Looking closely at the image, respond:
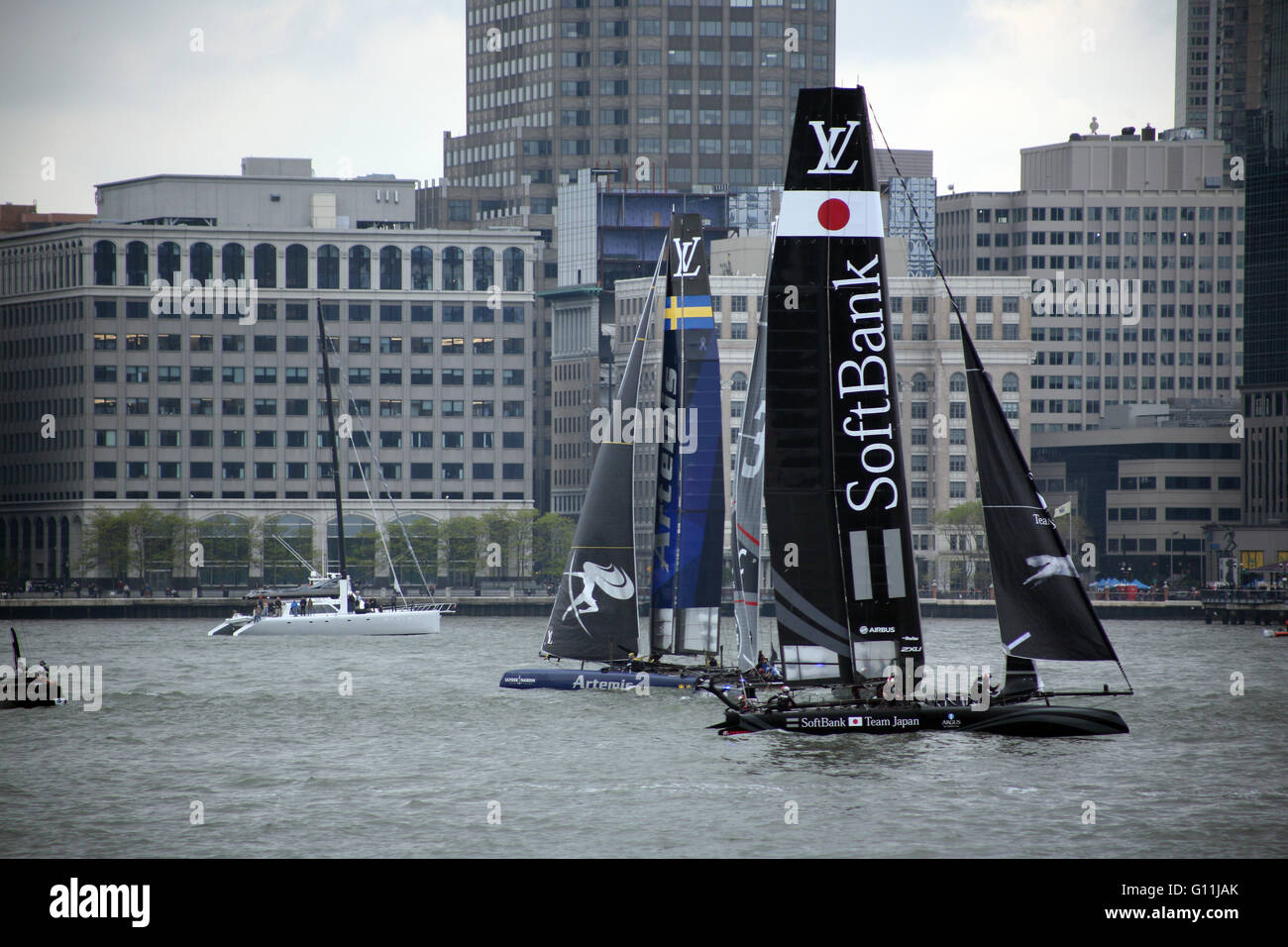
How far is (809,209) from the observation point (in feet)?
157

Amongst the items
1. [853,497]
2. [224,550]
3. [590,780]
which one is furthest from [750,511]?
[224,550]

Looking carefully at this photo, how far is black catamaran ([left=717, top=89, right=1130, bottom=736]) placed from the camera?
47.9 meters

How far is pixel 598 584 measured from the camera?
68312 mm

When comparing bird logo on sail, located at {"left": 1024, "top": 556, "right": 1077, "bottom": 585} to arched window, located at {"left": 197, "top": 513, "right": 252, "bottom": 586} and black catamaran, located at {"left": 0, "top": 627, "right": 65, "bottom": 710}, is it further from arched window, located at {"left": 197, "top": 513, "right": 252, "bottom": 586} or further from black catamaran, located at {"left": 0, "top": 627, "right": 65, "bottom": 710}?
arched window, located at {"left": 197, "top": 513, "right": 252, "bottom": 586}

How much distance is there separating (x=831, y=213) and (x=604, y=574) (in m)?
23.3

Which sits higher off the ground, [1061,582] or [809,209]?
[809,209]

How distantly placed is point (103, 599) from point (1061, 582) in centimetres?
13166

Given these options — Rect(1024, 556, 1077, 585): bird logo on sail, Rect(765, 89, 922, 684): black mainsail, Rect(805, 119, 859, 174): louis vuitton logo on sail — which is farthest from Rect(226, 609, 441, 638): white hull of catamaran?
Rect(805, 119, 859, 174): louis vuitton logo on sail

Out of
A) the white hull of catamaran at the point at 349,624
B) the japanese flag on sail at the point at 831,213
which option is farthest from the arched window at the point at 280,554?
the japanese flag on sail at the point at 831,213

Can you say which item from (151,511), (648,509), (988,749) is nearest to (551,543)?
(648,509)

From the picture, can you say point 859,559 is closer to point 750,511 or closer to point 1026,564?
point 1026,564

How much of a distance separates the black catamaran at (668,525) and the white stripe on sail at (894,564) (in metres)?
17.4
